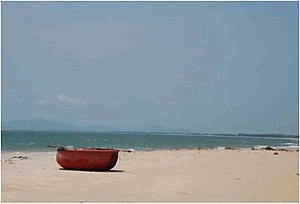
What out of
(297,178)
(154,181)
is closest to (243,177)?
(297,178)

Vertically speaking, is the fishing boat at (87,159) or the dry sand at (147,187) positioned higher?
the fishing boat at (87,159)

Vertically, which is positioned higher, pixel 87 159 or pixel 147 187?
pixel 87 159

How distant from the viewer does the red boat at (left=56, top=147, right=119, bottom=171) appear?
16.5m

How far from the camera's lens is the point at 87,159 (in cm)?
1650

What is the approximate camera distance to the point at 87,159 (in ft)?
54.1

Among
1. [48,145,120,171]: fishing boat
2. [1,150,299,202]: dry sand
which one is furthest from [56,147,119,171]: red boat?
[1,150,299,202]: dry sand

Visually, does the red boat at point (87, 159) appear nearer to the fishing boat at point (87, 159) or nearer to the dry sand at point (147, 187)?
the fishing boat at point (87, 159)

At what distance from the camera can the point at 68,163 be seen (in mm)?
16688

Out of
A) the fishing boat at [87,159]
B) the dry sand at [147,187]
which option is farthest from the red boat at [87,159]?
the dry sand at [147,187]

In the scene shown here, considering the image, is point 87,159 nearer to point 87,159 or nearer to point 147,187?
point 87,159

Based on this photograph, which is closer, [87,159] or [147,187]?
[147,187]

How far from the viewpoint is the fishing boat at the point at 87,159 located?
16.5 meters

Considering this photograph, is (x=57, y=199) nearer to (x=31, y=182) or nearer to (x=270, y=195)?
(x=31, y=182)

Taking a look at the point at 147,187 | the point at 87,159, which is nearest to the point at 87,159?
the point at 87,159
